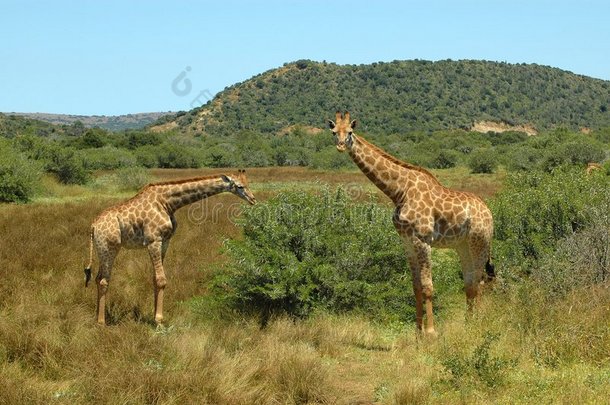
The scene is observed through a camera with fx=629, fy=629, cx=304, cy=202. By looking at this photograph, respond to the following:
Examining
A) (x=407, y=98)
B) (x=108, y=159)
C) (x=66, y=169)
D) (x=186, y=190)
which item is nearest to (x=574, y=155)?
(x=66, y=169)

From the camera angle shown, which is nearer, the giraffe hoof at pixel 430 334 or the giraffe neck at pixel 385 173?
the giraffe hoof at pixel 430 334

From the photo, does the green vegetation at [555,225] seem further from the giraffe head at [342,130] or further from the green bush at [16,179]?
the green bush at [16,179]

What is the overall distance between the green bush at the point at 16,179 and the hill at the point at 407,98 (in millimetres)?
73120

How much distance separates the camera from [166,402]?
600 cm

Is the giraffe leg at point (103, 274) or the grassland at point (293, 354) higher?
the giraffe leg at point (103, 274)

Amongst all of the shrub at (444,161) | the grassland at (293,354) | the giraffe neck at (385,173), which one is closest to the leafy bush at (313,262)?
the grassland at (293,354)

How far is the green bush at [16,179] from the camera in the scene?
85.0 feet

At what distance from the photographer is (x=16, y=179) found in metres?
26.1

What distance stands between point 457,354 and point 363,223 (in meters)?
3.66

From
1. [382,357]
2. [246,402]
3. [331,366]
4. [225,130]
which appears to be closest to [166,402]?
[246,402]

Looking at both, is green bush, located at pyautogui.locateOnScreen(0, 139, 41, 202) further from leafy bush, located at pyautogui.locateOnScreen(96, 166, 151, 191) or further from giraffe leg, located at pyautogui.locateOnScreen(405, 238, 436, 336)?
giraffe leg, located at pyautogui.locateOnScreen(405, 238, 436, 336)

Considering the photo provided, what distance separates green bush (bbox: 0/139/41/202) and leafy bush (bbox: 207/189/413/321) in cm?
1850

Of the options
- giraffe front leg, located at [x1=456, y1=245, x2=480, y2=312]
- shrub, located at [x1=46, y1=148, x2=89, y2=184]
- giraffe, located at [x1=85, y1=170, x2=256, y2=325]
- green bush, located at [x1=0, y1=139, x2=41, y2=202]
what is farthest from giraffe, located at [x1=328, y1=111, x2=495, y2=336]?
shrub, located at [x1=46, y1=148, x2=89, y2=184]

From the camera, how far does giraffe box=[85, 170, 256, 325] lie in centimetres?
922
